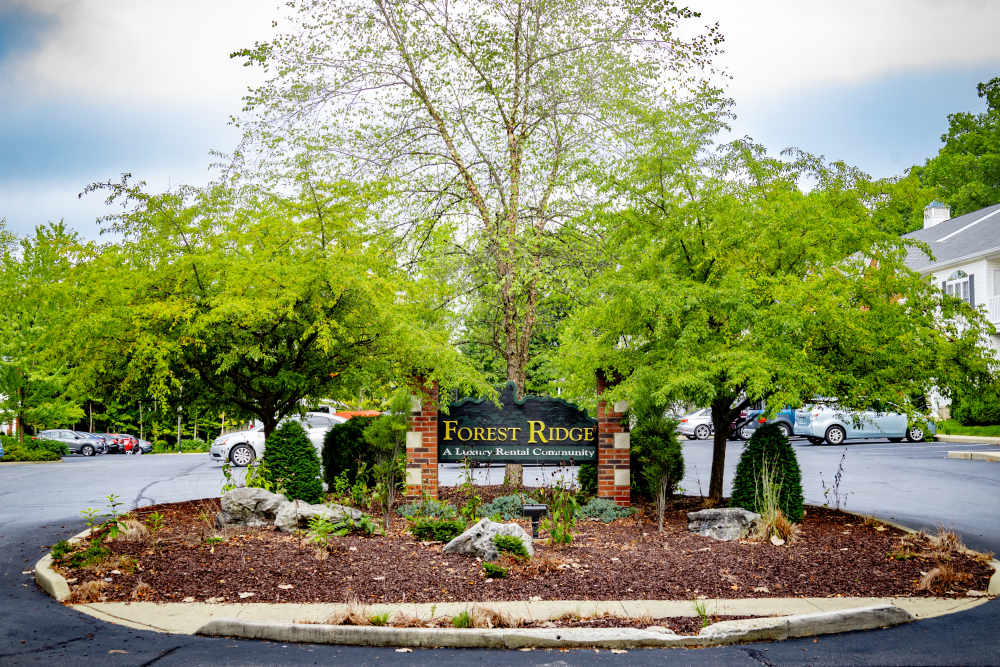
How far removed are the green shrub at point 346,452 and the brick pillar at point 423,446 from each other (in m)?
1.34

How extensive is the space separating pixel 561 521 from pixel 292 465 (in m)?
3.85

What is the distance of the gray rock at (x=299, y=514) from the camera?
9.16 meters

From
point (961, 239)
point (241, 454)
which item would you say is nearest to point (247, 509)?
point (241, 454)

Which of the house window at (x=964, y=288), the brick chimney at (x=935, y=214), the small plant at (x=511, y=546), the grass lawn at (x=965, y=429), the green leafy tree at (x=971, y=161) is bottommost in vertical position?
the small plant at (x=511, y=546)

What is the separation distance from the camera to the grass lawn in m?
26.3

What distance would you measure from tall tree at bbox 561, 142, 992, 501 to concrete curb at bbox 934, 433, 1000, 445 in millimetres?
17532

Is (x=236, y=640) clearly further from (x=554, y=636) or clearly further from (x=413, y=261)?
(x=413, y=261)

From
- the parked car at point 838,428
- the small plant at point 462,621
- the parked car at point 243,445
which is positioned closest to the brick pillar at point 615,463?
the small plant at point 462,621

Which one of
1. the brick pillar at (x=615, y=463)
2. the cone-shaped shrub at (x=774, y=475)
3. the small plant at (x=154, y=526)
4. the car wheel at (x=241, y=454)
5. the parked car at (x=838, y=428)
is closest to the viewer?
the small plant at (x=154, y=526)

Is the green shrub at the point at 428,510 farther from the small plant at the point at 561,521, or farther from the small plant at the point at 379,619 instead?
the small plant at the point at 379,619

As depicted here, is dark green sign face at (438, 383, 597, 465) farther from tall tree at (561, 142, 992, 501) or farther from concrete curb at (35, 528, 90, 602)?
concrete curb at (35, 528, 90, 602)

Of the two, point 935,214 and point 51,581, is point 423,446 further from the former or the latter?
point 935,214

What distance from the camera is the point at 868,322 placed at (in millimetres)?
9062

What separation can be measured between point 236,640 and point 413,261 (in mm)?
8870
